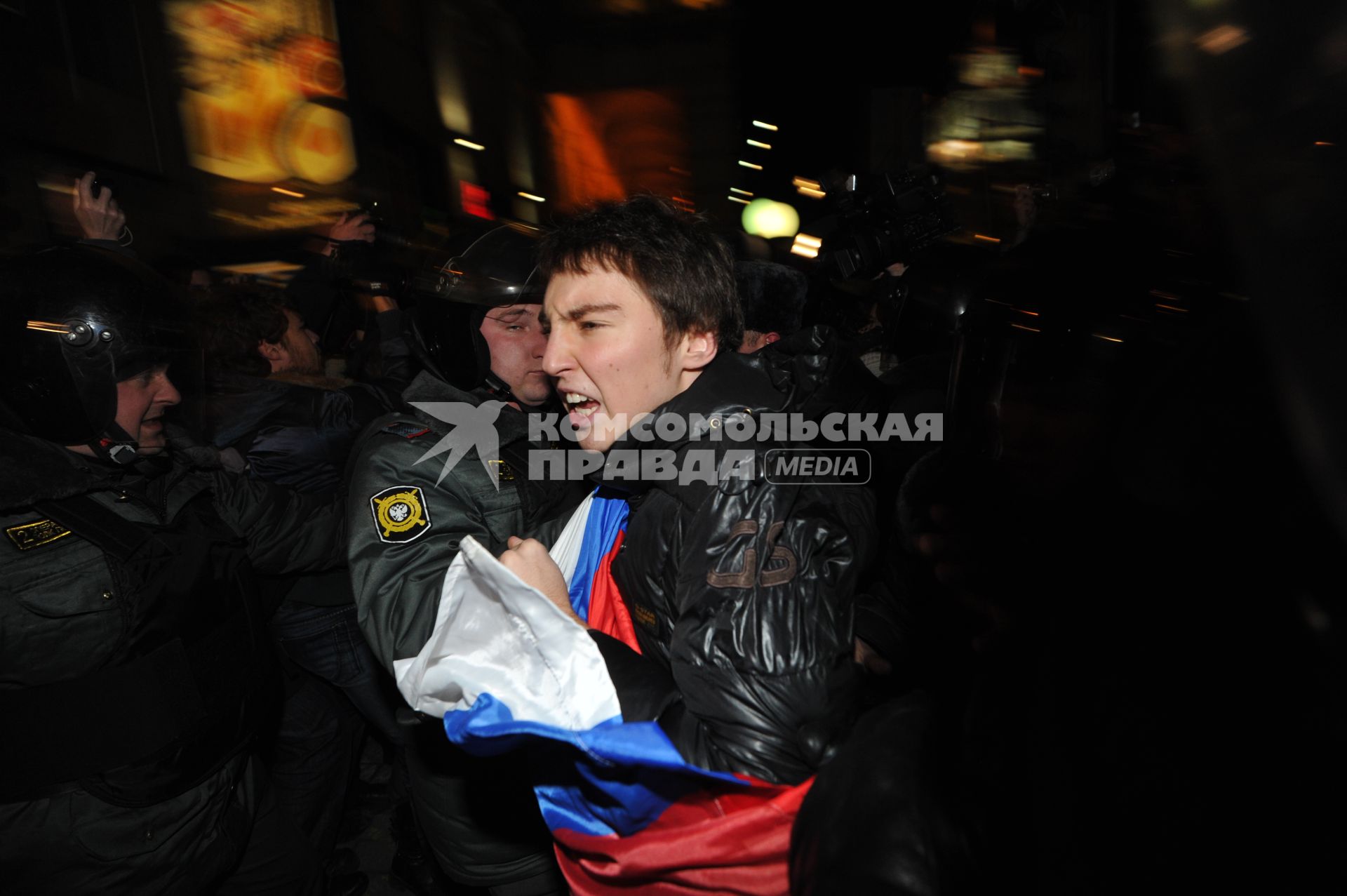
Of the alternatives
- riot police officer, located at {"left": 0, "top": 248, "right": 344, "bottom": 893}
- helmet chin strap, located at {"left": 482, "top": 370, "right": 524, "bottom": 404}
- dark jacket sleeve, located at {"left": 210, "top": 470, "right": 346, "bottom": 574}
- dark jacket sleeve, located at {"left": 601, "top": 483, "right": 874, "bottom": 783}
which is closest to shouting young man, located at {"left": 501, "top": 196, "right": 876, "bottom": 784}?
dark jacket sleeve, located at {"left": 601, "top": 483, "right": 874, "bottom": 783}

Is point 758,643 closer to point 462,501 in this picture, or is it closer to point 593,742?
point 593,742

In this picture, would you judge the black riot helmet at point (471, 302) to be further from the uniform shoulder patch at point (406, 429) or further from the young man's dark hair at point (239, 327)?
the young man's dark hair at point (239, 327)

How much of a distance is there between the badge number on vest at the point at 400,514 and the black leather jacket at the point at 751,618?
69 cm

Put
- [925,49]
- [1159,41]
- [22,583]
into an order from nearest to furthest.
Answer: [1159,41]
[22,583]
[925,49]

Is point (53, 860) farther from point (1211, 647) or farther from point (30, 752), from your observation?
point (1211, 647)

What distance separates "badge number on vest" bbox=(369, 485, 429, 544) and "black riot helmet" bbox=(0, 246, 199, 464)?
3.28ft

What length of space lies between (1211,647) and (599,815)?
125 centimetres

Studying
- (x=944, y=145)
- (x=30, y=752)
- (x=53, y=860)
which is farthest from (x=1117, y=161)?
(x=944, y=145)

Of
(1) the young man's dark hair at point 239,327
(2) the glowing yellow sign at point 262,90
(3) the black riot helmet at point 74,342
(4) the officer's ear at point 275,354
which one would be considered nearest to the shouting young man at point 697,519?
(3) the black riot helmet at point 74,342

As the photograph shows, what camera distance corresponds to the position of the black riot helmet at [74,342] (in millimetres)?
2158

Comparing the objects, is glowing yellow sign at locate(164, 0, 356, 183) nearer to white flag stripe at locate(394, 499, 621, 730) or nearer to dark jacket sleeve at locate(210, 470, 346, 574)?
dark jacket sleeve at locate(210, 470, 346, 574)

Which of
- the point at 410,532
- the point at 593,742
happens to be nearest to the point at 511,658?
the point at 593,742

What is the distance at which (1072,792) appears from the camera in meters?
0.63

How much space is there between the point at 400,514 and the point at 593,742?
884mm
